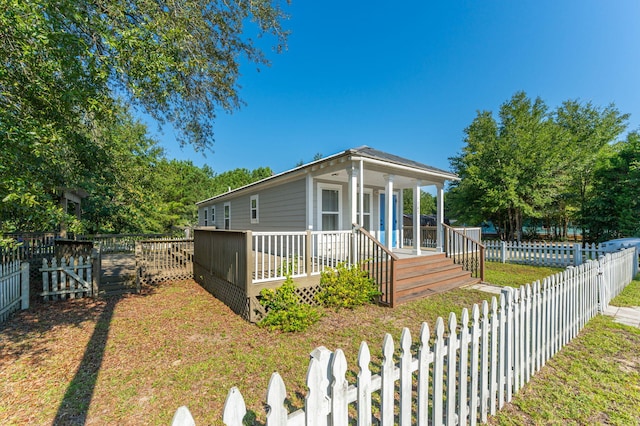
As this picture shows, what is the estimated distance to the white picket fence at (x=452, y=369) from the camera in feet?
4.11

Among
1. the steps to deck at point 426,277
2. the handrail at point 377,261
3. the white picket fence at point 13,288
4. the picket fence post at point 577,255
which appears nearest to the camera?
the white picket fence at point 13,288

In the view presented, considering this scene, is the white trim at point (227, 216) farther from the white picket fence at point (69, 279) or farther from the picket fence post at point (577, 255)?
the picket fence post at point (577, 255)

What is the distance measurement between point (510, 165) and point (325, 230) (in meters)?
15.6

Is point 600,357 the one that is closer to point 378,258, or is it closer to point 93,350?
point 378,258

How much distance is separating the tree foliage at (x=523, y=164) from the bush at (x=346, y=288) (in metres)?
15.4

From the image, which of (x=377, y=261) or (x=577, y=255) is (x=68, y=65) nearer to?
(x=377, y=261)

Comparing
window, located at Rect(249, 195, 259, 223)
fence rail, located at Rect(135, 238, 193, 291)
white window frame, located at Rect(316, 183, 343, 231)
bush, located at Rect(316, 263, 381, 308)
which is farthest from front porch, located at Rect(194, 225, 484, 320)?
window, located at Rect(249, 195, 259, 223)

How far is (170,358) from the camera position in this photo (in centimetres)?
360

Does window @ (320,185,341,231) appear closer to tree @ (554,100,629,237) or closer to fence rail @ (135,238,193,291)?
fence rail @ (135,238,193,291)

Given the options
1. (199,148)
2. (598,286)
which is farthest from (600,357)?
(199,148)

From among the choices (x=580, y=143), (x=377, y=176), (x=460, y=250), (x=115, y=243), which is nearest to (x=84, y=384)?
(x=377, y=176)

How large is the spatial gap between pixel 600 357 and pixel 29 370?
24.0 ft

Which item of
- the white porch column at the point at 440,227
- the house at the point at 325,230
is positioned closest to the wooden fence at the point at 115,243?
the house at the point at 325,230

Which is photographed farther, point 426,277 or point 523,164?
point 523,164
